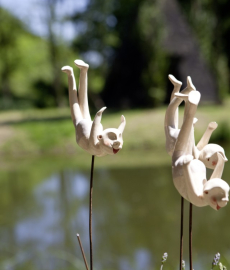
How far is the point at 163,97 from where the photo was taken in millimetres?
9695

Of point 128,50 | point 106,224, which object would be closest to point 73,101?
point 106,224

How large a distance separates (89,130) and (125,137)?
670 cm

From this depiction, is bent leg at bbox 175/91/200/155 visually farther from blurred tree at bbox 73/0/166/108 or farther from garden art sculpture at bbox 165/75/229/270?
blurred tree at bbox 73/0/166/108

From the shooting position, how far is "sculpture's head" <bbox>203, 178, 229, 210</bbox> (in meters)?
0.67

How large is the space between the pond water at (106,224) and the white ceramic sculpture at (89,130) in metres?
0.97

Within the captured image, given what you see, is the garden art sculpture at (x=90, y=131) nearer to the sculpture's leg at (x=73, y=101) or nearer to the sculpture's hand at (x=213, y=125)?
the sculpture's leg at (x=73, y=101)

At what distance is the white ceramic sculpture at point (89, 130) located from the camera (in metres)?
0.82

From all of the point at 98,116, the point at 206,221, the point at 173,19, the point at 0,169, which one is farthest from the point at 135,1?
the point at 98,116

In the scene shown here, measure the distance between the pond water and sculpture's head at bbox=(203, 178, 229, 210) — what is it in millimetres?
1020

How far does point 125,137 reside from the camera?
24.9ft

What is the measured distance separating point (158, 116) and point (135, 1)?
413 centimetres

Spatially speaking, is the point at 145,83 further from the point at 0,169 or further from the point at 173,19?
the point at 0,169

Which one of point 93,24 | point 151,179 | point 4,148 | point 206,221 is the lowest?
point 4,148

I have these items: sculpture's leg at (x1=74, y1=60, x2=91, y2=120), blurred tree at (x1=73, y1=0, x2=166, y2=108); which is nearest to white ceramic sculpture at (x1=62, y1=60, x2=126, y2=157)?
sculpture's leg at (x1=74, y1=60, x2=91, y2=120)
